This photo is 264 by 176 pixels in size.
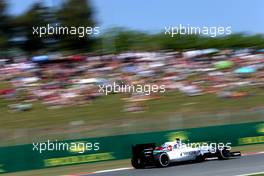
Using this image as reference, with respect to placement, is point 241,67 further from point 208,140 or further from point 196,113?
point 208,140

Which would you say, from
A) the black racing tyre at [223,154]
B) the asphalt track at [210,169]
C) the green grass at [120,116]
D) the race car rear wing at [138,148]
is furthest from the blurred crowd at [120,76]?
the asphalt track at [210,169]

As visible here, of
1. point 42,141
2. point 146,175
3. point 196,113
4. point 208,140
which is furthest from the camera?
point 196,113

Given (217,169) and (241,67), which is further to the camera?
(241,67)

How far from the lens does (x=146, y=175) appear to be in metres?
11.7

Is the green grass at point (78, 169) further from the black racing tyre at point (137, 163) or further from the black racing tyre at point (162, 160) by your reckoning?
the black racing tyre at point (162, 160)

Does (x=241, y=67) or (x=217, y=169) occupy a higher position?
(x=241, y=67)

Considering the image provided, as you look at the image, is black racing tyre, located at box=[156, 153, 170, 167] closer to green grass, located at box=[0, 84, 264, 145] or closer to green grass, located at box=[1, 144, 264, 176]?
green grass, located at box=[1, 144, 264, 176]

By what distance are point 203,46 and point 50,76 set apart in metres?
11.7

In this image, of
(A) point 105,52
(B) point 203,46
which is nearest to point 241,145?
(A) point 105,52

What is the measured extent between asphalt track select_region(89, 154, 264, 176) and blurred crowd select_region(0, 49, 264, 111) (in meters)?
8.13

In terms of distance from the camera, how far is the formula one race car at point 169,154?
12.9 meters

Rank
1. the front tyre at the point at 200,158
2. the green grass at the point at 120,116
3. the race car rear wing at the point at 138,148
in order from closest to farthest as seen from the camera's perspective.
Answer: the race car rear wing at the point at 138,148
the front tyre at the point at 200,158
the green grass at the point at 120,116

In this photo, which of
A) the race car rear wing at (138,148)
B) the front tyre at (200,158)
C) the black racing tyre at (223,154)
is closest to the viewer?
the race car rear wing at (138,148)

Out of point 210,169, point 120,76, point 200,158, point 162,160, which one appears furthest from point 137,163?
point 120,76
